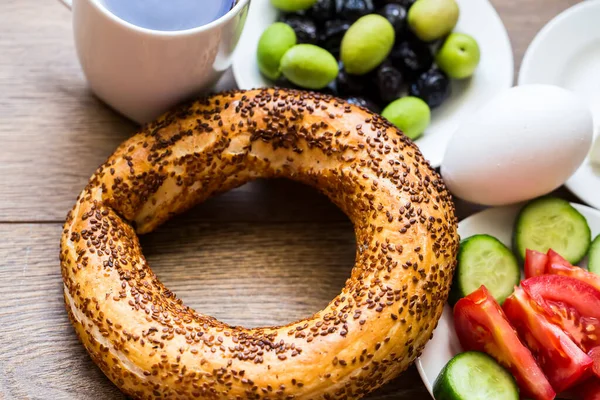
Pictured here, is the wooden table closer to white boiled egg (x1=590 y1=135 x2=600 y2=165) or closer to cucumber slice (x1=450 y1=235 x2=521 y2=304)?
cucumber slice (x1=450 y1=235 x2=521 y2=304)

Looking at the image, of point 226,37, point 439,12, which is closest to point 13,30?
point 226,37

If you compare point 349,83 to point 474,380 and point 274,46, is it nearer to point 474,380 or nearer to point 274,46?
point 274,46

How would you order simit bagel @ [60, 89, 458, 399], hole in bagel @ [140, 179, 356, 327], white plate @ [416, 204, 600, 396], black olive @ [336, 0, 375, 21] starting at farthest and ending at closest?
black olive @ [336, 0, 375, 21] → hole in bagel @ [140, 179, 356, 327] → white plate @ [416, 204, 600, 396] → simit bagel @ [60, 89, 458, 399]

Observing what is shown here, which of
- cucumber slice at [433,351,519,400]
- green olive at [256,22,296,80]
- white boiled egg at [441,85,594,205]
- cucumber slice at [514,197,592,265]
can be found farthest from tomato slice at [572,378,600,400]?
green olive at [256,22,296,80]

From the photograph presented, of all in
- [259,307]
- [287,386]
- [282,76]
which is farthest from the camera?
[282,76]

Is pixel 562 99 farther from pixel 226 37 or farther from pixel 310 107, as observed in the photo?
pixel 226 37

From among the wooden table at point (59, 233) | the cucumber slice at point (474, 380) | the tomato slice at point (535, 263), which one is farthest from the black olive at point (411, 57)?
the cucumber slice at point (474, 380)
